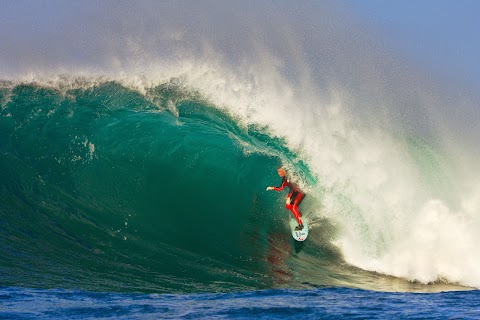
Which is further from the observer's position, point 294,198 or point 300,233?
point 294,198

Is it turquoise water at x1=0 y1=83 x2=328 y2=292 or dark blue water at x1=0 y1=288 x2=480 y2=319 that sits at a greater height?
turquoise water at x1=0 y1=83 x2=328 y2=292

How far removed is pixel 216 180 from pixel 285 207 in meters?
1.39

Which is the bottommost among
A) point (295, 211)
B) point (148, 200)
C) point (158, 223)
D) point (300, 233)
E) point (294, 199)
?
point (158, 223)

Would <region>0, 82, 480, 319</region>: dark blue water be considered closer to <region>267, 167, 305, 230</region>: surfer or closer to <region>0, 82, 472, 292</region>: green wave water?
<region>0, 82, 472, 292</region>: green wave water

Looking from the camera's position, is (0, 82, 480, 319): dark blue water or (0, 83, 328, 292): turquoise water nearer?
(0, 82, 480, 319): dark blue water

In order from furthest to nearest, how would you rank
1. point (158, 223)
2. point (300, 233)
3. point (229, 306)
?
point (300, 233), point (158, 223), point (229, 306)

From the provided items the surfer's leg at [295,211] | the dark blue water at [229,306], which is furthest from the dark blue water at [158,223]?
the surfer's leg at [295,211]

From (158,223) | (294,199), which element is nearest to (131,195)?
(158,223)

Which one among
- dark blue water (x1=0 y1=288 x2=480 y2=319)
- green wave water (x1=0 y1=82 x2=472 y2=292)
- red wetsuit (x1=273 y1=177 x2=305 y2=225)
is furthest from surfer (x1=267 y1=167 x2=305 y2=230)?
dark blue water (x1=0 y1=288 x2=480 y2=319)

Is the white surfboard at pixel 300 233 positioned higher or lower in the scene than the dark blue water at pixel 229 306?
higher

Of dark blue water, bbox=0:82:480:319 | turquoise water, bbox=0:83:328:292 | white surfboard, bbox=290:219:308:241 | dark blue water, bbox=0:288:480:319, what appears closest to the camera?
dark blue water, bbox=0:288:480:319

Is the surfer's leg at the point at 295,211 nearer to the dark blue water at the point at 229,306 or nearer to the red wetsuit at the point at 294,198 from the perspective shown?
the red wetsuit at the point at 294,198

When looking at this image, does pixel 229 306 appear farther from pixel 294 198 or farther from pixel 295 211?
pixel 294 198

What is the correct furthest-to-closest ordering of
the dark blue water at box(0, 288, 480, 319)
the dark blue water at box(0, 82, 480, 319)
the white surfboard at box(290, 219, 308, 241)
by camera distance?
the white surfboard at box(290, 219, 308, 241)
the dark blue water at box(0, 82, 480, 319)
the dark blue water at box(0, 288, 480, 319)
